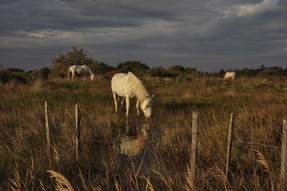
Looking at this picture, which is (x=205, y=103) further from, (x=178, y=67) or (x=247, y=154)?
(x=178, y=67)

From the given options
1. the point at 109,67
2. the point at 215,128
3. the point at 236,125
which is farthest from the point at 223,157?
the point at 109,67

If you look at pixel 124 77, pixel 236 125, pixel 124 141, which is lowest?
pixel 124 141

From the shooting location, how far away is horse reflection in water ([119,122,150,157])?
9.75m

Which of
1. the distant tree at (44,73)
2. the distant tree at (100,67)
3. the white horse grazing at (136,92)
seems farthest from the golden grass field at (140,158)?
the distant tree at (100,67)

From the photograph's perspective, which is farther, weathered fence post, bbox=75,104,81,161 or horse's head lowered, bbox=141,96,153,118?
horse's head lowered, bbox=141,96,153,118

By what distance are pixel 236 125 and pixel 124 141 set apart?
3206 mm

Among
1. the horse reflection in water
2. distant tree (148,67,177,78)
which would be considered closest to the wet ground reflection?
the horse reflection in water

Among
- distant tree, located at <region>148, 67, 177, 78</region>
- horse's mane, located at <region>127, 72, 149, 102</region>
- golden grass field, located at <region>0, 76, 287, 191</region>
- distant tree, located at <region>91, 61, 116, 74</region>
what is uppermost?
distant tree, located at <region>91, 61, 116, 74</region>

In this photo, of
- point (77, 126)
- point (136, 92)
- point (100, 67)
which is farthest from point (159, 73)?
point (77, 126)

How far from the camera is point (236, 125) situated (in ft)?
31.8

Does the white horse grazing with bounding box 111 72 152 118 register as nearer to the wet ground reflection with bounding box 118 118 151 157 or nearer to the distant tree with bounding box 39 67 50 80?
the wet ground reflection with bounding box 118 118 151 157

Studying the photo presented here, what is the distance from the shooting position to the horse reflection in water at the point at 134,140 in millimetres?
9750

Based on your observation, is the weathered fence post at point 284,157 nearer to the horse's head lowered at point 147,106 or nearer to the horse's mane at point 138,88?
the horse's head lowered at point 147,106

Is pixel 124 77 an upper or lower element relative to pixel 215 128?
upper
